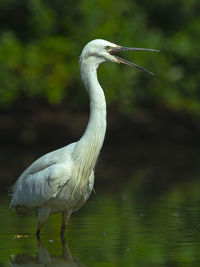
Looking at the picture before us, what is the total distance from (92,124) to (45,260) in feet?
5.11

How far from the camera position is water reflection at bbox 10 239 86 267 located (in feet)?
20.3

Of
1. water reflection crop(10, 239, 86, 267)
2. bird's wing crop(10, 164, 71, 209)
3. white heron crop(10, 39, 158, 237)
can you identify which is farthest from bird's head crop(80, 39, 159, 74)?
water reflection crop(10, 239, 86, 267)

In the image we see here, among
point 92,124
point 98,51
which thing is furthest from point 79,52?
point 92,124

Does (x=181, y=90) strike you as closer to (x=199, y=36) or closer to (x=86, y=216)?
(x=199, y=36)

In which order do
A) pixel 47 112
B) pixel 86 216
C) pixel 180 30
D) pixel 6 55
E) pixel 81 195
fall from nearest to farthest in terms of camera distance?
pixel 81 195 < pixel 86 216 < pixel 6 55 < pixel 47 112 < pixel 180 30

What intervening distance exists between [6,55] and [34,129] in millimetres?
2580

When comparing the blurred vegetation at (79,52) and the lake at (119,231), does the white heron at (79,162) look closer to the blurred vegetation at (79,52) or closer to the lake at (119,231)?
the lake at (119,231)

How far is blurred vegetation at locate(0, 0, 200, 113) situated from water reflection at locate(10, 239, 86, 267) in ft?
49.7

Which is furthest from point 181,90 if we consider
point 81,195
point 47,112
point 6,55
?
point 81,195

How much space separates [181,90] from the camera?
24.0 metres

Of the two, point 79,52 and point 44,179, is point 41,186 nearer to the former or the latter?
point 44,179

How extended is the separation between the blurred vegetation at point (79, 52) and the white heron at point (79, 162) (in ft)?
46.4

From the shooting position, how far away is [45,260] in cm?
A: 637

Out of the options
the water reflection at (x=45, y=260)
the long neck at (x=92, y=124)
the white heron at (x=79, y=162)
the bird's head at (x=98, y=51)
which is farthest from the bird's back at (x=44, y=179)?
the bird's head at (x=98, y=51)
